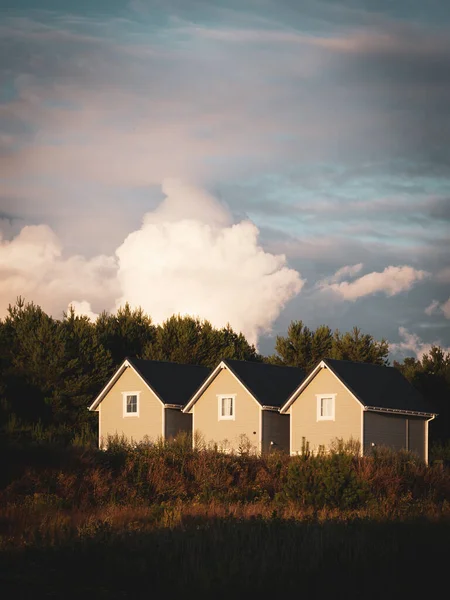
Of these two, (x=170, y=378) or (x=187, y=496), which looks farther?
(x=170, y=378)

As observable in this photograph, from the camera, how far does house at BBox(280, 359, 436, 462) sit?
49219mm

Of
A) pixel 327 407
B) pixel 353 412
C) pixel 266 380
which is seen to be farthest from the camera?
pixel 266 380

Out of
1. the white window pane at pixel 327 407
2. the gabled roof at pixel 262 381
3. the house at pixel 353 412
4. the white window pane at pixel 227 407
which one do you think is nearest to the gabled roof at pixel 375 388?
the house at pixel 353 412

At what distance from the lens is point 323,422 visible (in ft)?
165

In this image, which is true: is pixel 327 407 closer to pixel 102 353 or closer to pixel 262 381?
pixel 262 381

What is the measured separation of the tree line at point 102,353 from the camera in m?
66.3

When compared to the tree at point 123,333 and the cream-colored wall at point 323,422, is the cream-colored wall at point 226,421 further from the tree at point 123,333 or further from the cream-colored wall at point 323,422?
the tree at point 123,333

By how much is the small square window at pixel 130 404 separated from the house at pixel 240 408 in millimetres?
3428

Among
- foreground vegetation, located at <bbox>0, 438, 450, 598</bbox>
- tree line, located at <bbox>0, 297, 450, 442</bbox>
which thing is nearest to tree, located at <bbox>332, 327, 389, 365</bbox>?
tree line, located at <bbox>0, 297, 450, 442</bbox>

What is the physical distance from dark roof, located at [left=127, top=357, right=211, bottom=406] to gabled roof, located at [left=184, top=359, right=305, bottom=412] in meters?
1.99

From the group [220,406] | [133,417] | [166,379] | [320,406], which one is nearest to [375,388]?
[320,406]

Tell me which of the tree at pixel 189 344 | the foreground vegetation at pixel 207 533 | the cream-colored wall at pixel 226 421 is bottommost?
the foreground vegetation at pixel 207 533

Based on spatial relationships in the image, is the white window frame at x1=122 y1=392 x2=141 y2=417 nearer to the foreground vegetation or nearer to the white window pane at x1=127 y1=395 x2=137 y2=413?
the white window pane at x1=127 y1=395 x2=137 y2=413

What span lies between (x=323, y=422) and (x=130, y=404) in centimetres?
1260
